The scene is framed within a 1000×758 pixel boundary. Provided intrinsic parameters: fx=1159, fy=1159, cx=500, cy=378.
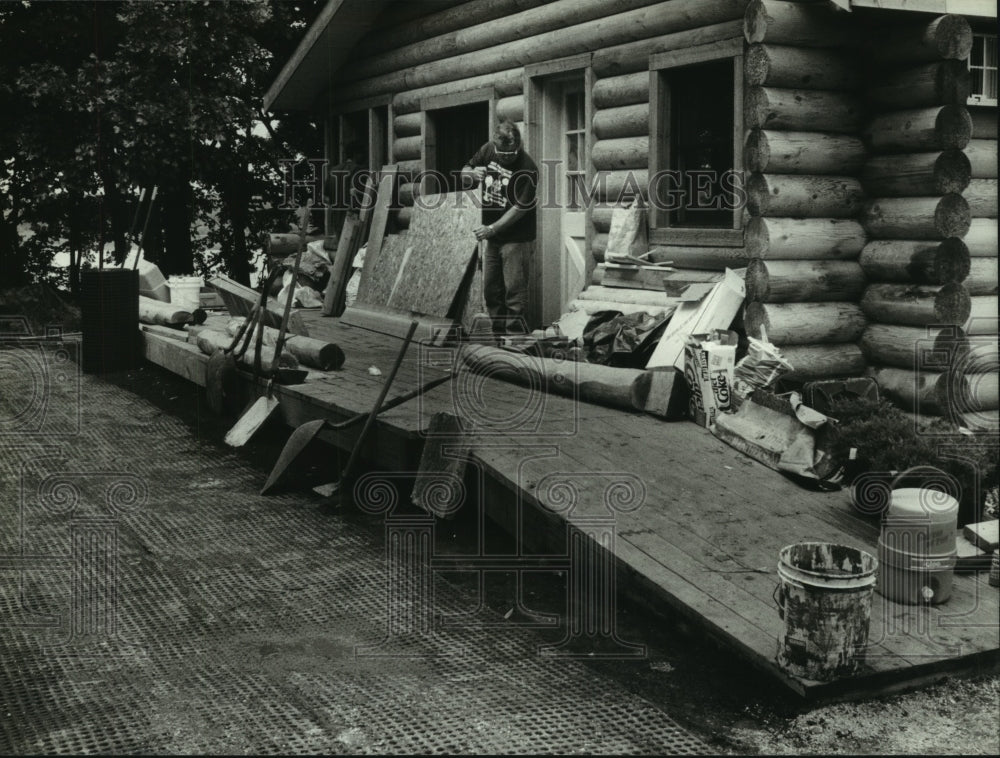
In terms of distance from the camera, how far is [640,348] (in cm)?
876

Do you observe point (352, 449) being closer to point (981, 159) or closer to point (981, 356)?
point (981, 356)

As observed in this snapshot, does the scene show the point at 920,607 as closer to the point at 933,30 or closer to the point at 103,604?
the point at 103,604

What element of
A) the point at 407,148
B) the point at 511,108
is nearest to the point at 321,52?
the point at 407,148

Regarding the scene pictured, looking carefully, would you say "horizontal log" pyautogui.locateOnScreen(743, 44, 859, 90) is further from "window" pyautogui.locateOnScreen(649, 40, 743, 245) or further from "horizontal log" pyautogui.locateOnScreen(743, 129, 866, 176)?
"window" pyautogui.locateOnScreen(649, 40, 743, 245)

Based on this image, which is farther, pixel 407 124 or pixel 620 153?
pixel 407 124

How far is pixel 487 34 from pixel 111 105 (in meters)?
6.46

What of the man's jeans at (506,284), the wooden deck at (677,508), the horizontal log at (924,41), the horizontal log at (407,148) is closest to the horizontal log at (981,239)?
the horizontal log at (924,41)

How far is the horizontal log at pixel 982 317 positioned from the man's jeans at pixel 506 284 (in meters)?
4.09

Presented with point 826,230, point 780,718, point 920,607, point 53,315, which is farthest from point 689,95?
point 53,315

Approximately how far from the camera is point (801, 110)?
26.8 feet

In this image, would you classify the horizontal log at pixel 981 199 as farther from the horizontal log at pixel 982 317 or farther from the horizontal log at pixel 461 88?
the horizontal log at pixel 461 88

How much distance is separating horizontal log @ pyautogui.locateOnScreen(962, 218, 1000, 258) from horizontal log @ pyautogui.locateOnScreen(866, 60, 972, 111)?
41.1 inches

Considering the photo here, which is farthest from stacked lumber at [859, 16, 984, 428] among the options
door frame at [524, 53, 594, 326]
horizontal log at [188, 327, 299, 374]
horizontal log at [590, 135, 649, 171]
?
horizontal log at [188, 327, 299, 374]

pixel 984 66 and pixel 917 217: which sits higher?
pixel 984 66
